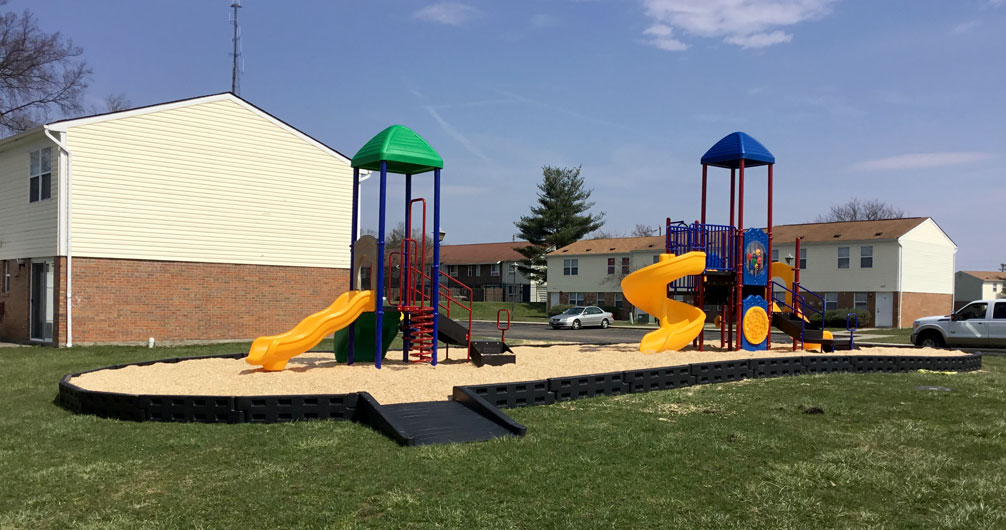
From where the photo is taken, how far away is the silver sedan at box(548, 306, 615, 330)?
4153cm

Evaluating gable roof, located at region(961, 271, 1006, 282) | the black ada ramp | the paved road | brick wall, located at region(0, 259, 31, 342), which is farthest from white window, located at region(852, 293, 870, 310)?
brick wall, located at region(0, 259, 31, 342)

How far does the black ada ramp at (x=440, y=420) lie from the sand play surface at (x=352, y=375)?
0.74 metres

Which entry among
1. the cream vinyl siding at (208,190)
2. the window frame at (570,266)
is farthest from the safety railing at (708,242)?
the window frame at (570,266)

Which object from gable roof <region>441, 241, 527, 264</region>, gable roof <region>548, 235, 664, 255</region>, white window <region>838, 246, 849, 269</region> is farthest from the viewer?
gable roof <region>441, 241, 527, 264</region>

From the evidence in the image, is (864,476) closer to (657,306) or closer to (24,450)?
(24,450)

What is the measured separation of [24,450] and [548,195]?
6264cm

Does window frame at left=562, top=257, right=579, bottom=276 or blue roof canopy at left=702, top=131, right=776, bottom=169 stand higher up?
blue roof canopy at left=702, top=131, right=776, bottom=169

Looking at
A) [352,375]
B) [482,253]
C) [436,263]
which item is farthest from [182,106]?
[482,253]

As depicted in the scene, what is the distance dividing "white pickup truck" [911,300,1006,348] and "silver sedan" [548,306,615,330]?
69.6ft

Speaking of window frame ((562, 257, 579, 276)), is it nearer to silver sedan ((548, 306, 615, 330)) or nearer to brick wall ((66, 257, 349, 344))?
silver sedan ((548, 306, 615, 330))

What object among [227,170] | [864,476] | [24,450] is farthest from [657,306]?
[227,170]

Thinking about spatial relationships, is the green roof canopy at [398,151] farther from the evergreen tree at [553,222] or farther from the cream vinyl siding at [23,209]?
the evergreen tree at [553,222]

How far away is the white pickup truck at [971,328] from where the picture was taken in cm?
2131

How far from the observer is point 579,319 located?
138ft
